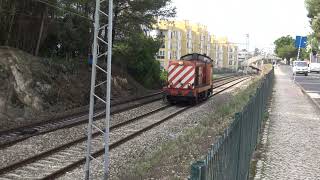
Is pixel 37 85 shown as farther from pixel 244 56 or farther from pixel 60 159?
pixel 244 56

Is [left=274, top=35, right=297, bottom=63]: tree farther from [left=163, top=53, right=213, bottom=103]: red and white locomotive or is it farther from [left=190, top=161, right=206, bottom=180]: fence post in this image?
[left=190, top=161, right=206, bottom=180]: fence post

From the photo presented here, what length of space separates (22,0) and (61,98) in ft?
17.1

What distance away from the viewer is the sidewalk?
8.75 metres

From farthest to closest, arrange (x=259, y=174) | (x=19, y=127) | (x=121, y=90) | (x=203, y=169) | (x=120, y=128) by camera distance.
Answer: (x=121, y=90) < (x=120, y=128) < (x=19, y=127) < (x=259, y=174) < (x=203, y=169)

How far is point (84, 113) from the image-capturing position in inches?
901

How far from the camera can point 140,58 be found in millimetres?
39156

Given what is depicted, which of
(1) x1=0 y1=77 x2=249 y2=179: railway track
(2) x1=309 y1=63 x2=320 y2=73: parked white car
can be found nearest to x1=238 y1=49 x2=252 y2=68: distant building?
(2) x1=309 y1=63 x2=320 y2=73: parked white car

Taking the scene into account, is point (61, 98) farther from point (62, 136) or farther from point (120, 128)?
point (62, 136)

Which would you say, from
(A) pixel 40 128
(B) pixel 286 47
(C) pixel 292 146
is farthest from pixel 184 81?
(B) pixel 286 47

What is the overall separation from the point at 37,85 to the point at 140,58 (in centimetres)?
1685

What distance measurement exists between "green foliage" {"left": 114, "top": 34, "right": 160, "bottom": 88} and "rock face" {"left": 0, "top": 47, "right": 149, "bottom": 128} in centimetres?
791

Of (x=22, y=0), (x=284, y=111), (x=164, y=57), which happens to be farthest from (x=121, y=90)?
(x=164, y=57)

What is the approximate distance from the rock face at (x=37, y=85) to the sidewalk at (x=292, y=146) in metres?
10.1

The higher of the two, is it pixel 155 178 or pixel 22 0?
pixel 22 0
